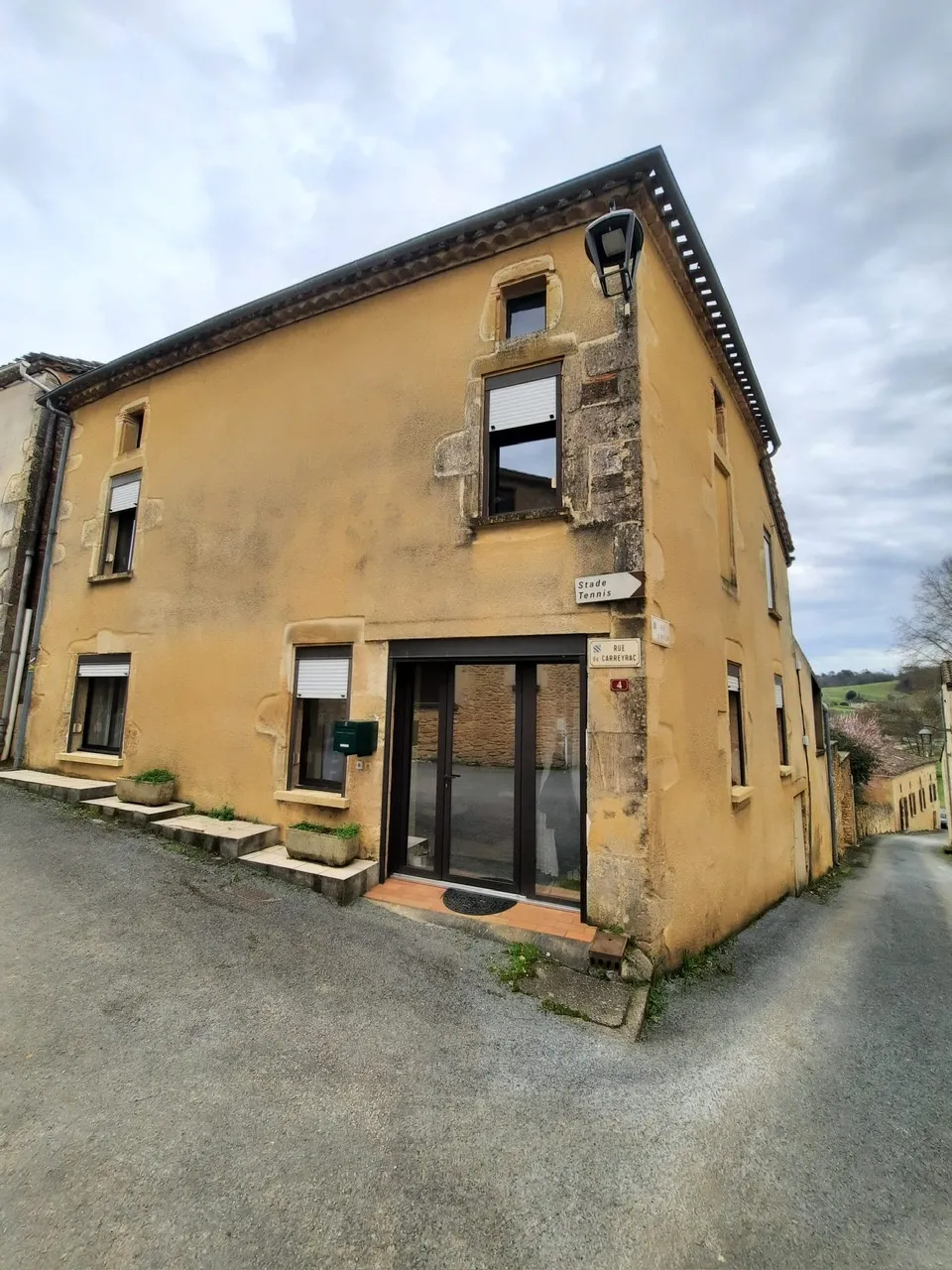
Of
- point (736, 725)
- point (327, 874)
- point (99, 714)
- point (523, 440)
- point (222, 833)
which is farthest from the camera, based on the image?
point (99, 714)

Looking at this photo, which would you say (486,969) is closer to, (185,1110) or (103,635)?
(185,1110)

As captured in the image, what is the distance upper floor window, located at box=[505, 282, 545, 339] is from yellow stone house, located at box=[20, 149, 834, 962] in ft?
0.08

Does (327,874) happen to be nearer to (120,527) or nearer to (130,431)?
(120,527)

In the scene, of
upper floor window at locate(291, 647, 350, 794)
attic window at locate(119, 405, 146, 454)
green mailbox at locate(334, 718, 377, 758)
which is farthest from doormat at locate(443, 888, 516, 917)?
attic window at locate(119, 405, 146, 454)

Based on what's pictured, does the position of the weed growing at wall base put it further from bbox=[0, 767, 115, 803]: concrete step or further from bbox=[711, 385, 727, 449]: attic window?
bbox=[711, 385, 727, 449]: attic window

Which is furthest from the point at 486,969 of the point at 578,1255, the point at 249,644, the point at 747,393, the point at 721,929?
the point at 747,393

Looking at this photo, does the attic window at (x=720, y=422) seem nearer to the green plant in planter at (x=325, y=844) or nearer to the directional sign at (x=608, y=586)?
the directional sign at (x=608, y=586)

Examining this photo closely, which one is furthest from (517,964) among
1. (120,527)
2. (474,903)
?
(120,527)

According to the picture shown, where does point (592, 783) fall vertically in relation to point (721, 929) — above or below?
above

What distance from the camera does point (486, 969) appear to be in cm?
430

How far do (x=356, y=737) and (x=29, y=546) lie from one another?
8.03 m

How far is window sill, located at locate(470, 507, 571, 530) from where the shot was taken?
17.3ft

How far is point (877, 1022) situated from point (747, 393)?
27.8 ft

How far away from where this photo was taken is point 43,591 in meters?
9.53
